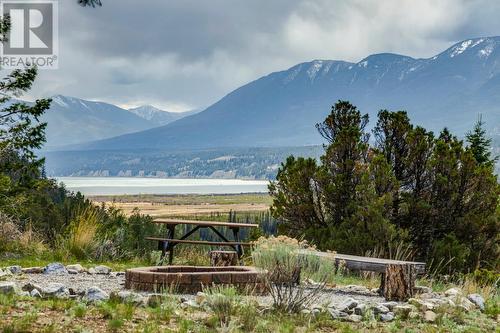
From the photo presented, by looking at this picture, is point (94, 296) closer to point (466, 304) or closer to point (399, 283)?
point (399, 283)

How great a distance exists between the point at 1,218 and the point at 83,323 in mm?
8928

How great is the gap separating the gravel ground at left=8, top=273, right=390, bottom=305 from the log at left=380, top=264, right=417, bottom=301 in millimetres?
190

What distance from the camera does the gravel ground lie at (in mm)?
9685

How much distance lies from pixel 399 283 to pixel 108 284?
14.1ft

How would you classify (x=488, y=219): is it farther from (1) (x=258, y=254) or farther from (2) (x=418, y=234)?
(1) (x=258, y=254)

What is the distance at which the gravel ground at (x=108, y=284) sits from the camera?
381 inches

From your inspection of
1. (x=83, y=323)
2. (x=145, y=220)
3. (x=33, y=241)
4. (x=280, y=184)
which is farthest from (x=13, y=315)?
(x=145, y=220)

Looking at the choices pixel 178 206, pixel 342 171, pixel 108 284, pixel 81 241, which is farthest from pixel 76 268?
pixel 178 206

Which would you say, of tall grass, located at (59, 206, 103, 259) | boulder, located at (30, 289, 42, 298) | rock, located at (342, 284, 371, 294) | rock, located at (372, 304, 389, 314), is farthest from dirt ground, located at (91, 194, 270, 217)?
rock, located at (372, 304, 389, 314)

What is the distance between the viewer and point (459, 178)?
15539mm

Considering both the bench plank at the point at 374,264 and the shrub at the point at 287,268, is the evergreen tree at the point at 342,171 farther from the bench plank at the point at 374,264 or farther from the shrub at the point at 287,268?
the shrub at the point at 287,268

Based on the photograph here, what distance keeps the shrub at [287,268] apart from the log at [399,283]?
5.57 feet

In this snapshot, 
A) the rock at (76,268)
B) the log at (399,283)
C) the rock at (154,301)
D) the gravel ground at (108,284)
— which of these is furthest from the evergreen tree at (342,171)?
the rock at (154,301)

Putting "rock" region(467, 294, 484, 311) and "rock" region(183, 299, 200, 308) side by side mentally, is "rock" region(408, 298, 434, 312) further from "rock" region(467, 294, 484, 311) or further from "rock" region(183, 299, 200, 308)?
"rock" region(183, 299, 200, 308)
